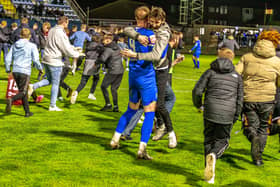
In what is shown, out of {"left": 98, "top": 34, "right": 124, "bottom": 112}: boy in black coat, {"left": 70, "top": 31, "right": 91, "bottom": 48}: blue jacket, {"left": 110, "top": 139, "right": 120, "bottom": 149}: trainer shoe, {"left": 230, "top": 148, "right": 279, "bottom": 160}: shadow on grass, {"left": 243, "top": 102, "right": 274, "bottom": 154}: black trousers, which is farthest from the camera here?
{"left": 70, "top": 31, "right": 91, "bottom": 48}: blue jacket

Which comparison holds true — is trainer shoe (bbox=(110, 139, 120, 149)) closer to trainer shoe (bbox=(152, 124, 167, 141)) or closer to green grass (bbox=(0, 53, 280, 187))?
green grass (bbox=(0, 53, 280, 187))

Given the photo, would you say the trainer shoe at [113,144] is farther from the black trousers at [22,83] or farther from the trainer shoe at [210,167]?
the black trousers at [22,83]

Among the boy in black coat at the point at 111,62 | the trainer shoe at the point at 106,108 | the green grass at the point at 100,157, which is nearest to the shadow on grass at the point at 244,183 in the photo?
the green grass at the point at 100,157

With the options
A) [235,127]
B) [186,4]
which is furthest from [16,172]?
[186,4]

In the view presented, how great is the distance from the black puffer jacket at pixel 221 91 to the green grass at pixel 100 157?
901 mm

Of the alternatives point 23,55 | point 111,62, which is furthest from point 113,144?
point 111,62

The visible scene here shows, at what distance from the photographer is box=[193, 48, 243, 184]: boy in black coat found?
18.1ft

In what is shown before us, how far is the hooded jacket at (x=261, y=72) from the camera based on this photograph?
248 inches

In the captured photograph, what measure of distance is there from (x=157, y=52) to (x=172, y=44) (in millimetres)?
2035

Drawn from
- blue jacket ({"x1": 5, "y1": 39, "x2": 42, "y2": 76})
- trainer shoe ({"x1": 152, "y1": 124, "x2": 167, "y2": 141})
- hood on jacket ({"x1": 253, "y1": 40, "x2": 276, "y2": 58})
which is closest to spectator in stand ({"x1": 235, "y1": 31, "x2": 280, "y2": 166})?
hood on jacket ({"x1": 253, "y1": 40, "x2": 276, "y2": 58})

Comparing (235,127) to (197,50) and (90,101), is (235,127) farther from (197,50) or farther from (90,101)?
(197,50)

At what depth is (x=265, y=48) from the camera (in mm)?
6277

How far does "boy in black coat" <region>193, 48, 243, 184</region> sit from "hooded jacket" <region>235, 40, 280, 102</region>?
769mm

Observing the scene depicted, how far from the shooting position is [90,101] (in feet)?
40.7
